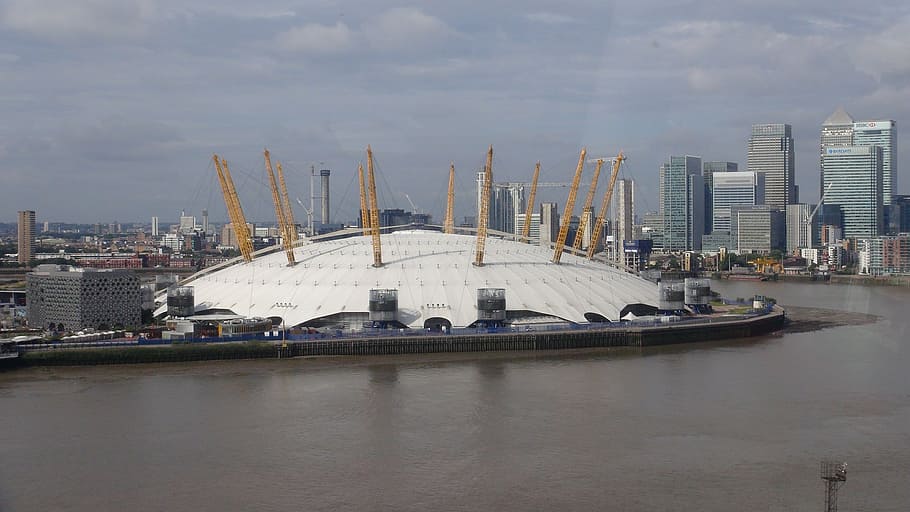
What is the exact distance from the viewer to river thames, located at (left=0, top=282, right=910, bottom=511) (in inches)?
483

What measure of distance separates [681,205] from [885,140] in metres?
26.7

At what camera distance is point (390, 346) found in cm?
2373

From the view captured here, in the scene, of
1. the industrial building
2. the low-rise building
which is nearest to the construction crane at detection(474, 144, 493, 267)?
the industrial building

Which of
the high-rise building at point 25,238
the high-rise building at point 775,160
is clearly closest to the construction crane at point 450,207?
the high-rise building at point 25,238

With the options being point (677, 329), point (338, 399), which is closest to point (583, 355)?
point (677, 329)

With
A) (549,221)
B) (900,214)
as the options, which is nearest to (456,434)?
(549,221)

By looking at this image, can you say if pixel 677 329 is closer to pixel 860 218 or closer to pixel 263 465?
pixel 263 465

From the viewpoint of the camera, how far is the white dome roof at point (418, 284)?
83.7 feet

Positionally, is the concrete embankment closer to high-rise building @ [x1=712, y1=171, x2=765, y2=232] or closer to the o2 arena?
the o2 arena

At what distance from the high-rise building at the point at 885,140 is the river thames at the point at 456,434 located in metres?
93.2

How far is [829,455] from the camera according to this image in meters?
13.9

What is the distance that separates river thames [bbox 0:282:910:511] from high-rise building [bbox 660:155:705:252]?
256ft

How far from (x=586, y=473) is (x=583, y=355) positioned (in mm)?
10828

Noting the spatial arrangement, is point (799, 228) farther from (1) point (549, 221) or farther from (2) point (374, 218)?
(2) point (374, 218)
